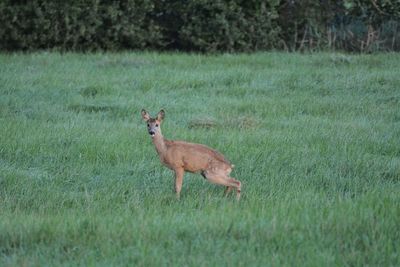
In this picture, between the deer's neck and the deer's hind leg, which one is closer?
the deer's hind leg

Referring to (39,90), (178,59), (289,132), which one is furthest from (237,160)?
(178,59)

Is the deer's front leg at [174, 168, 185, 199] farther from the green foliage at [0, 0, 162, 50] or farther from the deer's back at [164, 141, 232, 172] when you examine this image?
the green foliage at [0, 0, 162, 50]

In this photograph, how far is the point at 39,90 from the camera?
16344mm

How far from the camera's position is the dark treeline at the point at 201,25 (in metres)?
21.7

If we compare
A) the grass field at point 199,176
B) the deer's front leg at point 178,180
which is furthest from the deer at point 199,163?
the grass field at point 199,176

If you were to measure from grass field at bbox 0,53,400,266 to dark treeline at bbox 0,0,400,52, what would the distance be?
1.36 metres

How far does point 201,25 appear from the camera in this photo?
74.1 ft

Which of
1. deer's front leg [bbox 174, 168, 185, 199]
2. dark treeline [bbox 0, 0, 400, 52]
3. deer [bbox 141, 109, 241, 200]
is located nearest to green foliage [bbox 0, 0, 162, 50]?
dark treeline [bbox 0, 0, 400, 52]

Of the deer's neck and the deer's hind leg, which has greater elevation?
the deer's neck

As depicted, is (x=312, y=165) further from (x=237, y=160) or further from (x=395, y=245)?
(x=395, y=245)

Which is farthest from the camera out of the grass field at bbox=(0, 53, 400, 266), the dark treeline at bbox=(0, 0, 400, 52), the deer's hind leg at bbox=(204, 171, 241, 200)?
the dark treeline at bbox=(0, 0, 400, 52)

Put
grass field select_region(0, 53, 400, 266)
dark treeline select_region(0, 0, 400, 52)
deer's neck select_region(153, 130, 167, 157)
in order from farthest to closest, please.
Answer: dark treeline select_region(0, 0, 400, 52), deer's neck select_region(153, 130, 167, 157), grass field select_region(0, 53, 400, 266)

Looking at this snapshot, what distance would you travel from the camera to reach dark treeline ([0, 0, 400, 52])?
21.7 metres

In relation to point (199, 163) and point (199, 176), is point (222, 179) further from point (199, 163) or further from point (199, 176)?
point (199, 176)
